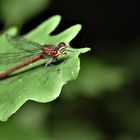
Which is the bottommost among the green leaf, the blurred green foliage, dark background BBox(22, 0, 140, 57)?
dark background BBox(22, 0, 140, 57)

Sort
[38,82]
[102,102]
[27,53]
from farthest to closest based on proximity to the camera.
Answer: [102,102], [27,53], [38,82]

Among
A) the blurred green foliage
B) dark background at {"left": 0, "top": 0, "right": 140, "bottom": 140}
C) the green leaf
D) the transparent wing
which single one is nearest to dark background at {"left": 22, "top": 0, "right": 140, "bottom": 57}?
dark background at {"left": 0, "top": 0, "right": 140, "bottom": 140}

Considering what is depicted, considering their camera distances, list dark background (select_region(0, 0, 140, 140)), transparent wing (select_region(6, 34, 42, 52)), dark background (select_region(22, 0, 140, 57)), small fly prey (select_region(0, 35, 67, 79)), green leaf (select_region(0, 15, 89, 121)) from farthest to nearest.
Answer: dark background (select_region(22, 0, 140, 57))
dark background (select_region(0, 0, 140, 140))
transparent wing (select_region(6, 34, 42, 52))
small fly prey (select_region(0, 35, 67, 79))
green leaf (select_region(0, 15, 89, 121))

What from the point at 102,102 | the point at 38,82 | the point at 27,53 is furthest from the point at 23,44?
the point at 102,102

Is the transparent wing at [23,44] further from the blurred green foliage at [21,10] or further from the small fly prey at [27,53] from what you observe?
the blurred green foliage at [21,10]

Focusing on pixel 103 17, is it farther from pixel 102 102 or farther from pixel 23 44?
pixel 23 44

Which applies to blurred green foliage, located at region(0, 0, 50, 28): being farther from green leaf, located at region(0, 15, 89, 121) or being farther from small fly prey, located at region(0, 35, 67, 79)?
green leaf, located at region(0, 15, 89, 121)

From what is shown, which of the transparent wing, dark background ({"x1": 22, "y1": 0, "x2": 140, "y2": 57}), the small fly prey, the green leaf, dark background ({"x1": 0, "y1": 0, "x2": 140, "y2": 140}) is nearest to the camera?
the green leaf

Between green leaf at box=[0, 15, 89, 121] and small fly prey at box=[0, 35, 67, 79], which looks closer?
green leaf at box=[0, 15, 89, 121]
